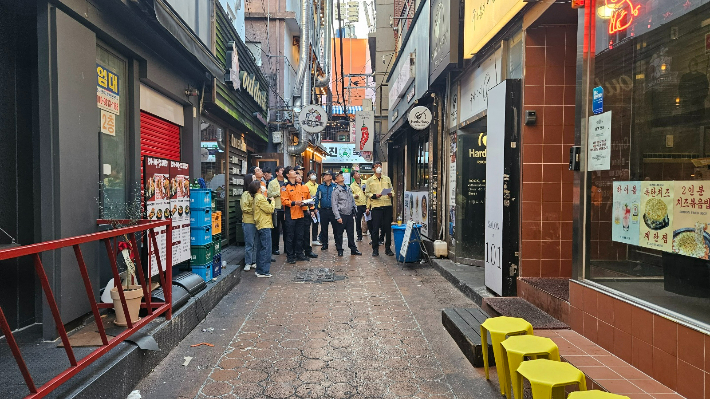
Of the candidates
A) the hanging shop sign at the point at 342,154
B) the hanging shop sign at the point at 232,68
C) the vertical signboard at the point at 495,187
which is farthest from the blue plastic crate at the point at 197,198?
the hanging shop sign at the point at 342,154

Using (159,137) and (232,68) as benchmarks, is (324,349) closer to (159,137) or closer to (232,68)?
(159,137)

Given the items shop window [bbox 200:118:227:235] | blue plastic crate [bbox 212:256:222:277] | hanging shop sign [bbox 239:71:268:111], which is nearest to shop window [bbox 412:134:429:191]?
hanging shop sign [bbox 239:71:268:111]

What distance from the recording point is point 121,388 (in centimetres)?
398

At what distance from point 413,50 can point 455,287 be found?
8450mm

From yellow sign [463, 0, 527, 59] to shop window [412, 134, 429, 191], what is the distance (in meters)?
5.11

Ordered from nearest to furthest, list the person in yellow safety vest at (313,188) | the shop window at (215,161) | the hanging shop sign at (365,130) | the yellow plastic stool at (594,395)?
the yellow plastic stool at (594,395), the shop window at (215,161), the person in yellow safety vest at (313,188), the hanging shop sign at (365,130)

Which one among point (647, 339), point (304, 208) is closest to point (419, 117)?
point (304, 208)

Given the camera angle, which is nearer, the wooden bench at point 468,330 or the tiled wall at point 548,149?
the wooden bench at point 468,330

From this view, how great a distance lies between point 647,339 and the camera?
11.9ft

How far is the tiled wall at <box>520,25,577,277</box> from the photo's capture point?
639cm

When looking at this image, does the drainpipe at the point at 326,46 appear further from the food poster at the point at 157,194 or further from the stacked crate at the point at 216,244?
the food poster at the point at 157,194

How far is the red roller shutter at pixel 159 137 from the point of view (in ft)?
24.5

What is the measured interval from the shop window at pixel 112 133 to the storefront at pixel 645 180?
5.29m

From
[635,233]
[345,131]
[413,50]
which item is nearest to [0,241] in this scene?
[635,233]
